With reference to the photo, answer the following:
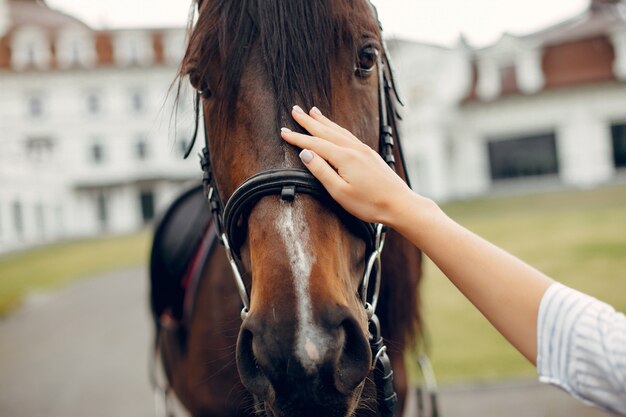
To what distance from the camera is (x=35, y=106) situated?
32781 millimetres

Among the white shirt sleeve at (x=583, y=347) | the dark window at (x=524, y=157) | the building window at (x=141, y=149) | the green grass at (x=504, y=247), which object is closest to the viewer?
the white shirt sleeve at (x=583, y=347)

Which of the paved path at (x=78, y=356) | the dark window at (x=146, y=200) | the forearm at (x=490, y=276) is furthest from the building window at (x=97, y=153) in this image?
the forearm at (x=490, y=276)

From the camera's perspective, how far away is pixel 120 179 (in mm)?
34156

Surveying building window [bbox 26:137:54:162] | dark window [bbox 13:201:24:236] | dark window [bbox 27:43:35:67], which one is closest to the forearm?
dark window [bbox 13:201:24:236]

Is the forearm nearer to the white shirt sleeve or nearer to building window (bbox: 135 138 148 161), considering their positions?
the white shirt sleeve

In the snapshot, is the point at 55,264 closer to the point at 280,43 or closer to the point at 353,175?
the point at 280,43

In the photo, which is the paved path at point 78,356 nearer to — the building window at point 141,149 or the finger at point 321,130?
the finger at point 321,130

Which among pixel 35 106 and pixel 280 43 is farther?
pixel 35 106

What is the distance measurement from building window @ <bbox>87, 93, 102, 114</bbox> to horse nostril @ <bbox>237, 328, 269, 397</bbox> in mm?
36087

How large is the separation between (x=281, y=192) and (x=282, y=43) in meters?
0.40

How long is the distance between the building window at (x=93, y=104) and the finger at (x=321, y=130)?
35.9 m

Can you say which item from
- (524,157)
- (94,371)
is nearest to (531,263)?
(94,371)

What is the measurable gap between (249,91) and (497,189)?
23.3 m

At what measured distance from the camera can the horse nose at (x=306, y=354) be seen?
104 cm
